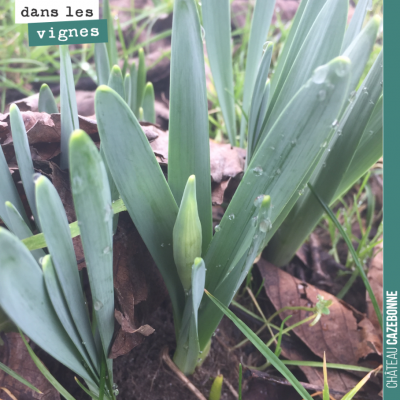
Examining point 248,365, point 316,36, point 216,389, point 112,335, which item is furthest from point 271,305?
point 316,36

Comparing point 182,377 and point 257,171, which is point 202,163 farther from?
point 182,377

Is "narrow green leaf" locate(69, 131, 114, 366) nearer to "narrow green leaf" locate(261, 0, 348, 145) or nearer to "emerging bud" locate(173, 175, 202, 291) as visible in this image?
"emerging bud" locate(173, 175, 202, 291)

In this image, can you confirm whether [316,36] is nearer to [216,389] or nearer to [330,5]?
[330,5]

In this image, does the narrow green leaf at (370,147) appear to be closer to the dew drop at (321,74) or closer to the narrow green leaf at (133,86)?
the dew drop at (321,74)

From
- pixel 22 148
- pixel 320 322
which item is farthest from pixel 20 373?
pixel 320 322

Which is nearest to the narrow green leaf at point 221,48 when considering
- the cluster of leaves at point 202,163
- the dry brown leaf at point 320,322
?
the cluster of leaves at point 202,163
